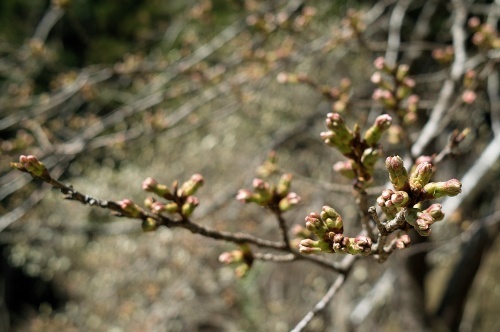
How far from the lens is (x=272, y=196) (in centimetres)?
135

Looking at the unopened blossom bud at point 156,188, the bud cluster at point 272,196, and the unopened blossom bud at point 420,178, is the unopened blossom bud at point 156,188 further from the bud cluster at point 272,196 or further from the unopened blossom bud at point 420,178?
the unopened blossom bud at point 420,178

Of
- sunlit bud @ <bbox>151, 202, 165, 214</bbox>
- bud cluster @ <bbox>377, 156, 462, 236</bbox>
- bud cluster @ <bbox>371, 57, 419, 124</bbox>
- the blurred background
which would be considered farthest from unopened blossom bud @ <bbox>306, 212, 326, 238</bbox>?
the blurred background

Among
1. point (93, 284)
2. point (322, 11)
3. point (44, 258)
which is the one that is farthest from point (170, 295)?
point (322, 11)

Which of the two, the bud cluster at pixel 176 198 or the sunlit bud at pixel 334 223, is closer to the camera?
the sunlit bud at pixel 334 223

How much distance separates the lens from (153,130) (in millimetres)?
3033

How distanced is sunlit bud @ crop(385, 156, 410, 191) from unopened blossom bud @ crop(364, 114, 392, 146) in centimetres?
32

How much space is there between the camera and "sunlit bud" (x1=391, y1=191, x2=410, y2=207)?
2.86 ft

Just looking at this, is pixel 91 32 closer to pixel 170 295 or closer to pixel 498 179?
pixel 170 295

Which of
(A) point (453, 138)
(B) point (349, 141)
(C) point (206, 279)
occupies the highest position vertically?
(B) point (349, 141)

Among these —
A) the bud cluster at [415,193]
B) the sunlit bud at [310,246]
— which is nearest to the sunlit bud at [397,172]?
the bud cluster at [415,193]

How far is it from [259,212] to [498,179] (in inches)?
94.2

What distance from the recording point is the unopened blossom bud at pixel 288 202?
1.32 metres

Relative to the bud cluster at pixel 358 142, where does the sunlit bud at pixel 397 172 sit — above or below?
above

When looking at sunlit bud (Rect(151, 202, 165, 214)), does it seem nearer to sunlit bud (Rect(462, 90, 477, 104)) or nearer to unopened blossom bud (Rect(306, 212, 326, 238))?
unopened blossom bud (Rect(306, 212, 326, 238))
